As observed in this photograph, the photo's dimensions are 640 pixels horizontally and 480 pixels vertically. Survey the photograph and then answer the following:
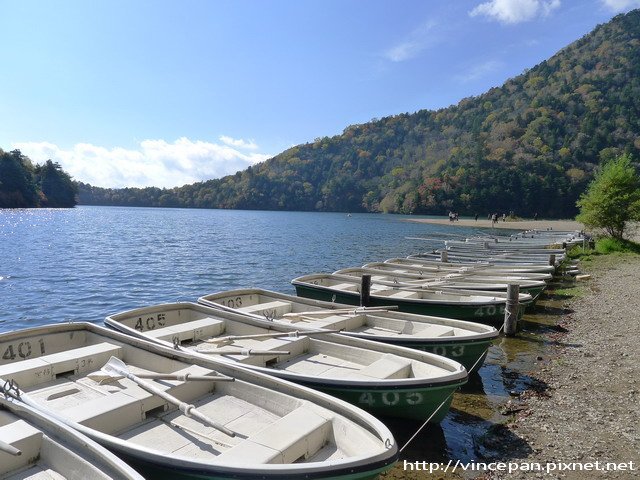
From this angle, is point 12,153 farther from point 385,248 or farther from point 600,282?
point 600,282

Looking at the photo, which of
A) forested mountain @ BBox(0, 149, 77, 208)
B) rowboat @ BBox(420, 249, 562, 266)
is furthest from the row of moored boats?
forested mountain @ BBox(0, 149, 77, 208)

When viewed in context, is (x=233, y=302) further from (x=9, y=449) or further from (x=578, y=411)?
(x=578, y=411)

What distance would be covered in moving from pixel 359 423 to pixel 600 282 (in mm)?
21102

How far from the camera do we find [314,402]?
642 cm

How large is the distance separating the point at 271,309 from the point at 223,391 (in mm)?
5658

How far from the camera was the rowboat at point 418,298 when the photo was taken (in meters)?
14.3

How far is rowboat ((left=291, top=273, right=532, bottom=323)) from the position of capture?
1428cm

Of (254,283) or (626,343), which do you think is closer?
(626,343)

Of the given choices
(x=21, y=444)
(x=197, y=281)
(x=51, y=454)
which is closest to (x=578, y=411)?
(x=51, y=454)

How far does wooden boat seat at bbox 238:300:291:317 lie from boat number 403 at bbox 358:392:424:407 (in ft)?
17.4

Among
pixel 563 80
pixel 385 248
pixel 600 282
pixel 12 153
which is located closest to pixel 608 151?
pixel 563 80

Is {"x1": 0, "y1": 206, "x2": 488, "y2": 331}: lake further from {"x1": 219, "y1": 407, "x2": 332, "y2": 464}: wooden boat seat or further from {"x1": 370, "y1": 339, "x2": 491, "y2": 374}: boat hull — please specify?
{"x1": 219, "y1": 407, "x2": 332, "y2": 464}: wooden boat seat

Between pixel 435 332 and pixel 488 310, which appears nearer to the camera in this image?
pixel 435 332

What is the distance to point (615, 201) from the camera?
31.2m
